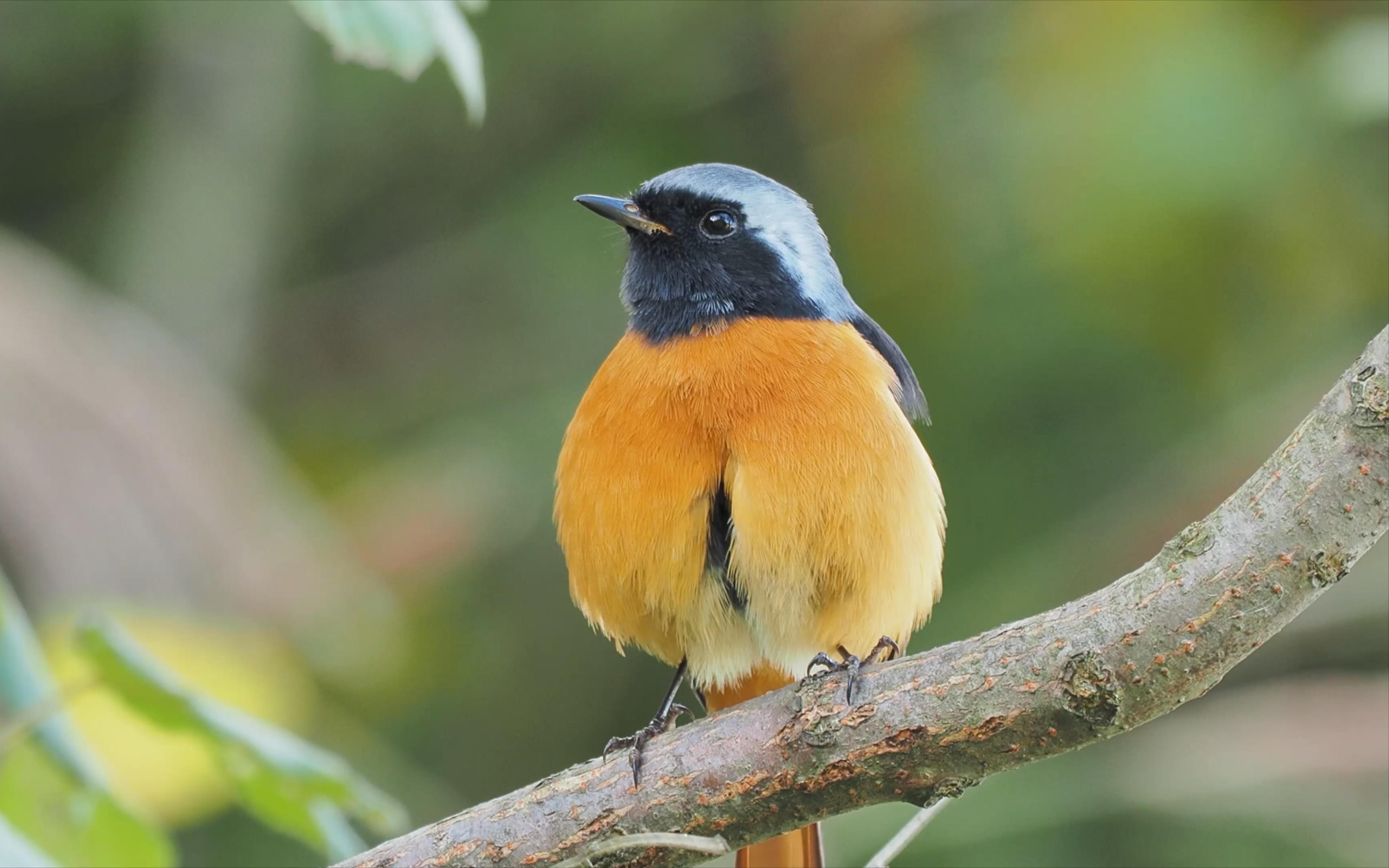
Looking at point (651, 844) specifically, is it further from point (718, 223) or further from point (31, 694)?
point (718, 223)

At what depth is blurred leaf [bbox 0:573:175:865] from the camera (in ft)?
8.84

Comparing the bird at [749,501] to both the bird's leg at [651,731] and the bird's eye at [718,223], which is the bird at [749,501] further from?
the bird's eye at [718,223]

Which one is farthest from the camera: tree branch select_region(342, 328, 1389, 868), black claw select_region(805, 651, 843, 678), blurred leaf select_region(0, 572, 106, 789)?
black claw select_region(805, 651, 843, 678)

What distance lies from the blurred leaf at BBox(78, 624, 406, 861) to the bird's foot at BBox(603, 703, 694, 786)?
0.52 meters

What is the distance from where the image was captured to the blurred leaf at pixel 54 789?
2695mm

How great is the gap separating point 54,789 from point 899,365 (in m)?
2.41

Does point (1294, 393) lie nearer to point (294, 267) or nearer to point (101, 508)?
point (101, 508)

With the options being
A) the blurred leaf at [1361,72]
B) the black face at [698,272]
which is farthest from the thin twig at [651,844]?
the blurred leaf at [1361,72]

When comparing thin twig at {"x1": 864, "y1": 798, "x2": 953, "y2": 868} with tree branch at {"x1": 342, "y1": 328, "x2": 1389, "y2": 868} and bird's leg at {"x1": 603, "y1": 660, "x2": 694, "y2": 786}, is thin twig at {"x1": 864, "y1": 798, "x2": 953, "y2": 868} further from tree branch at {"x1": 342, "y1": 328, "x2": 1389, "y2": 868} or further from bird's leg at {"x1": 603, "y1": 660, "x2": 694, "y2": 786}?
bird's leg at {"x1": 603, "y1": 660, "x2": 694, "y2": 786}

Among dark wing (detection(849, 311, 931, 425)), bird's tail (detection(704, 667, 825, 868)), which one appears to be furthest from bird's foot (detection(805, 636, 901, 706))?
dark wing (detection(849, 311, 931, 425))

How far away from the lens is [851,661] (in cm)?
297

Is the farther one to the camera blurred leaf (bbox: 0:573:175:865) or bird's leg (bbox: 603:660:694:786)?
bird's leg (bbox: 603:660:694:786)

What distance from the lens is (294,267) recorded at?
7887mm

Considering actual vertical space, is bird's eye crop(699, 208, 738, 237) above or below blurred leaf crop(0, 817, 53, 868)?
above
